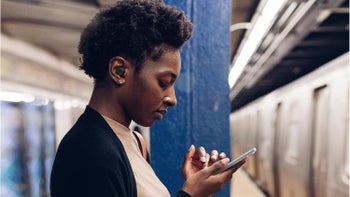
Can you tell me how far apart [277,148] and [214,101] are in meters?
5.22

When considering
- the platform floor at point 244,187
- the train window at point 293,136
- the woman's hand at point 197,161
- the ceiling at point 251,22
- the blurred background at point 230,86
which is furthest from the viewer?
the platform floor at point 244,187

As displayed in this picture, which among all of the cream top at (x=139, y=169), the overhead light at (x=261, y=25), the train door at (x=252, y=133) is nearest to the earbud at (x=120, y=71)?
the cream top at (x=139, y=169)

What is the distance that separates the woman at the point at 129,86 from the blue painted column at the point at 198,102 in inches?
24.4

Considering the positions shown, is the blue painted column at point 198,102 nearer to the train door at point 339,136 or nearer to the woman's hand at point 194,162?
the woman's hand at point 194,162

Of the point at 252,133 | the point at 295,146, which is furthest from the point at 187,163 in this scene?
the point at 252,133

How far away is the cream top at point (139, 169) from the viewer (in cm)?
90

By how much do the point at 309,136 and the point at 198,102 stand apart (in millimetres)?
3345

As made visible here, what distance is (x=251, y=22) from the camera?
4.31 m

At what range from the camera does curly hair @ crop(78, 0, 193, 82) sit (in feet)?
3.07

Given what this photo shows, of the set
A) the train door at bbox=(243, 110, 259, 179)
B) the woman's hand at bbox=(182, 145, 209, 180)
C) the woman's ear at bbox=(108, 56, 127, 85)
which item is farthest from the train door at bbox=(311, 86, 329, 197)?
the train door at bbox=(243, 110, 259, 179)

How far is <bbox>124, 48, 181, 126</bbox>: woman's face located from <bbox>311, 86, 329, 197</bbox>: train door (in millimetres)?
3394

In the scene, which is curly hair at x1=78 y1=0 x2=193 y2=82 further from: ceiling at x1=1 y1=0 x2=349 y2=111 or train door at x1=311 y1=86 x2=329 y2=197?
train door at x1=311 y1=86 x2=329 y2=197

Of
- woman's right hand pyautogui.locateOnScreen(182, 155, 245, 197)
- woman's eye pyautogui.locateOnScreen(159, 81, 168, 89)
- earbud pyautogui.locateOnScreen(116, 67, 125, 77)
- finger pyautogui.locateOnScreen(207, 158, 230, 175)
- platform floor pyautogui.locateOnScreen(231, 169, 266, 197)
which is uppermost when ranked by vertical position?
earbud pyautogui.locateOnScreen(116, 67, 125, 77)

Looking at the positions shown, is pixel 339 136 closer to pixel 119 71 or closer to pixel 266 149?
pixel 119 71
